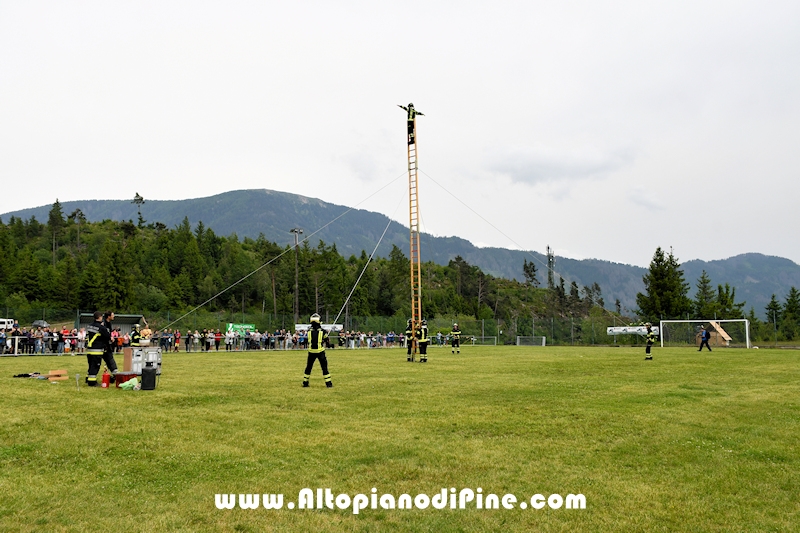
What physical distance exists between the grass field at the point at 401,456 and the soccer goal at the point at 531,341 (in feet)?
144

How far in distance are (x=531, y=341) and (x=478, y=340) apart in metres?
6.06

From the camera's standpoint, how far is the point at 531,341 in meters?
58.4

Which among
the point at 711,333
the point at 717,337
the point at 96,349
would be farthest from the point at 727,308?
the point at 96,349

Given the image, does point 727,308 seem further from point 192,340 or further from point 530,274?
point 530,274

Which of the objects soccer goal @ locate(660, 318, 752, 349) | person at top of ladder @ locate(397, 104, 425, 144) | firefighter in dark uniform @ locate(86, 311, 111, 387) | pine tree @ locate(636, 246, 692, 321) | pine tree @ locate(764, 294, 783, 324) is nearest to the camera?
firefighter in dark uniform @ locate(86, 311, 111, 387)

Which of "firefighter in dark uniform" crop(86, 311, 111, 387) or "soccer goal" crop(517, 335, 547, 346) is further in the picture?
"soccer goal" crop(517, 335, 547, 346)

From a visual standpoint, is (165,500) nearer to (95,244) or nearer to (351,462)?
(351,462)

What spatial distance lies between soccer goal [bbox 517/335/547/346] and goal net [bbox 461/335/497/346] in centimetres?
302

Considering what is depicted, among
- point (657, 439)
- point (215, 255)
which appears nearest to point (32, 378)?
point (657, 439)

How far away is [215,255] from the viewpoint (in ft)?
439

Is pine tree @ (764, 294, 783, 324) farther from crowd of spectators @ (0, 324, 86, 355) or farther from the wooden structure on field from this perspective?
crowd of spectators @ (0, 324, 86, 355)

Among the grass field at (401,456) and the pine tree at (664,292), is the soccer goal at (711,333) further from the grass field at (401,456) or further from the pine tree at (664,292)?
the grass field at (401,456)

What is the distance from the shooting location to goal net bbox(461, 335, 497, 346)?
60.4 m

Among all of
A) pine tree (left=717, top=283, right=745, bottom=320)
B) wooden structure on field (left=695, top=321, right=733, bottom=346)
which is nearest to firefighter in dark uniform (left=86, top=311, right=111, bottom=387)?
wooden structure on field (left=695, top=321, right=733, bottom=346)
